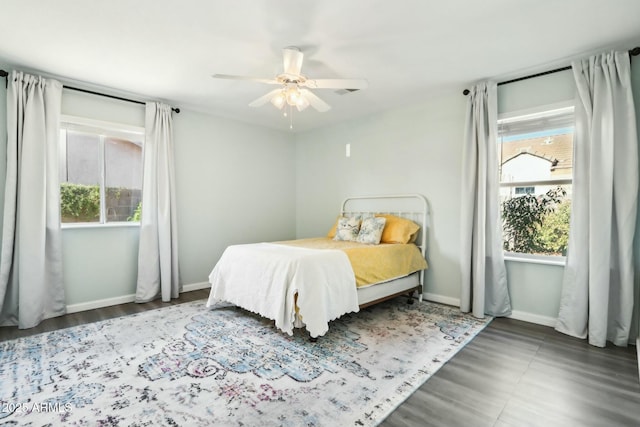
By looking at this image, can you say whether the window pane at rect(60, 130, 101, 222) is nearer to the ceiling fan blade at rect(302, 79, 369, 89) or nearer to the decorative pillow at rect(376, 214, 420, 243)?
the ceiling fan blade at rect(302, 79, 369, 89)

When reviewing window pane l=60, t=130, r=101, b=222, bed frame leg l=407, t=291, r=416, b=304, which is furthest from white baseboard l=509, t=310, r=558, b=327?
window pane l=60, t=130, r=101, b=222

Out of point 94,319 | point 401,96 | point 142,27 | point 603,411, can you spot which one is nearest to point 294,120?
point 401,96

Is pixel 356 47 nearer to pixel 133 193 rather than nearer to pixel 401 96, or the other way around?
pixel 401 96

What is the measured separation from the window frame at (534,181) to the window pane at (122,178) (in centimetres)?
433

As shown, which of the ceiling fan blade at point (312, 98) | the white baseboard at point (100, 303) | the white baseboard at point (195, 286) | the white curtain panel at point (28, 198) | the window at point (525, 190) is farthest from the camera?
the white baseboard at point (195, 286)

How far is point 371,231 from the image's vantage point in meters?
3.96

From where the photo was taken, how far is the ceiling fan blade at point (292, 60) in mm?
2502

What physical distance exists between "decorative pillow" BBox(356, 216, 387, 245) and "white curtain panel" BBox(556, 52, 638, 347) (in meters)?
1.92

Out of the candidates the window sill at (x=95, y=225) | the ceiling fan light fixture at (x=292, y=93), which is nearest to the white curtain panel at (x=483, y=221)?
the ceiling fan light fixture at (x=292, y=93)

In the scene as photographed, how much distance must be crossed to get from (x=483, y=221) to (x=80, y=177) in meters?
4.56

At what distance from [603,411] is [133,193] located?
190 inches

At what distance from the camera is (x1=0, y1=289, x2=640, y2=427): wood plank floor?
1.76m

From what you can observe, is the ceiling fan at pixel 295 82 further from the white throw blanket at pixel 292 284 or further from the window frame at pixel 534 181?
the window frame at pixel 534 181

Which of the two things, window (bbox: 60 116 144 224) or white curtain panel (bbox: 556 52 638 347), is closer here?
white curtain panel (bbox: 556 52 638 347)
